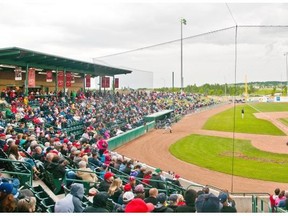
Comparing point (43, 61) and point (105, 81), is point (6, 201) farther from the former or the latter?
point (43, 61)

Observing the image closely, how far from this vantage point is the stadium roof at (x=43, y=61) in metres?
22.3

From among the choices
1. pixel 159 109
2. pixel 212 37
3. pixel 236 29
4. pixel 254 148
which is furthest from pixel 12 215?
pixel 159 109

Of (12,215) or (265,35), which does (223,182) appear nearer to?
(265,35)

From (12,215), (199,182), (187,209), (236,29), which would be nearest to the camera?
(12,215)

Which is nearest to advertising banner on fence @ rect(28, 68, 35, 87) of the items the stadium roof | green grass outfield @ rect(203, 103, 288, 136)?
the stadium roof

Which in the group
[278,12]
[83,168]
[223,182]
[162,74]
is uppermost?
[278,12]

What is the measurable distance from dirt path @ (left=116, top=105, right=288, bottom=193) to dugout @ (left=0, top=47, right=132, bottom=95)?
5336mm

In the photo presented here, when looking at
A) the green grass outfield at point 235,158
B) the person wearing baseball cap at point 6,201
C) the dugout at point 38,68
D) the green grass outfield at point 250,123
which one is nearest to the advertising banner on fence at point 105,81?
the dugout at point 38,68

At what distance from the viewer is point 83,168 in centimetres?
874

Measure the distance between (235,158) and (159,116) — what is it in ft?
39.0

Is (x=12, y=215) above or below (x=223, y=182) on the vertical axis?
above

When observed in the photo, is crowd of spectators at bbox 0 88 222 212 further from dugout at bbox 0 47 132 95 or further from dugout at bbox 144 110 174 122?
dugout at bbox 0 47 132 95

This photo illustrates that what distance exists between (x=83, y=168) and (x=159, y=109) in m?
21.0

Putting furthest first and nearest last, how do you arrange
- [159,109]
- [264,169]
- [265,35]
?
1. [159,109]
2. [264,169]
3. [265,35]
